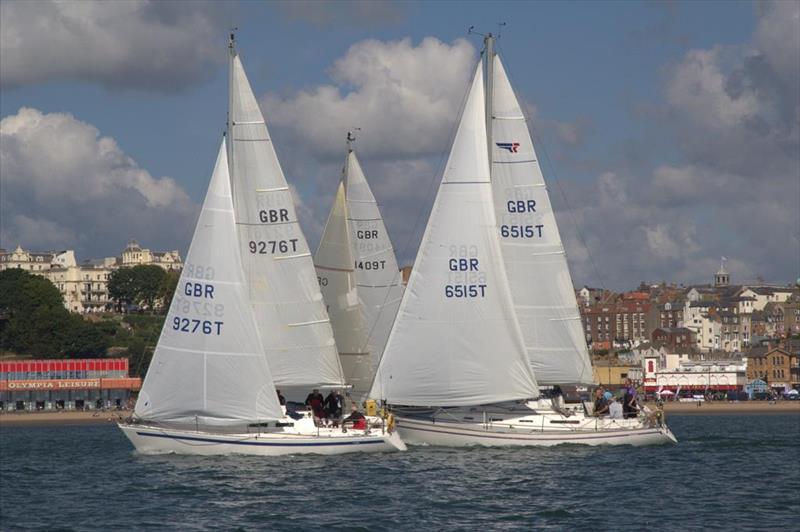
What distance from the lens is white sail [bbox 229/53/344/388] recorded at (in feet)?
134

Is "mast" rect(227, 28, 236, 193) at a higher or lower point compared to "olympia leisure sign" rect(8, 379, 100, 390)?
higher

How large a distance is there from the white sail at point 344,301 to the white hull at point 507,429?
543 cm

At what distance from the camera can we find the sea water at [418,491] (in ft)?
93.6

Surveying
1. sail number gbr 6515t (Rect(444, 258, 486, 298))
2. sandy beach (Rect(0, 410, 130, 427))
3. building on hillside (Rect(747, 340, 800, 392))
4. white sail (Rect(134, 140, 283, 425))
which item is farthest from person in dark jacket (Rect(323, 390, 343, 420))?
building on hillside (Rect(747, 340, 800, 392))

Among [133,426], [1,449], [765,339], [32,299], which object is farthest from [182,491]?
[765,339]

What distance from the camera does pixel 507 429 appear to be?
4141cm

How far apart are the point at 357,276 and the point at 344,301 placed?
5.98ft

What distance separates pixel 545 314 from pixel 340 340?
7.32 metres

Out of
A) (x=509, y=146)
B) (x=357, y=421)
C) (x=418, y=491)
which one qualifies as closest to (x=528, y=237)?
(x=509, y=146)

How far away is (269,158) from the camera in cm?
4125

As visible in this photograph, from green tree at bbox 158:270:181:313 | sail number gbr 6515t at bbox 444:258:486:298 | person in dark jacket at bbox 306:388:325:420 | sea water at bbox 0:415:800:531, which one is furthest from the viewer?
green tree at bbox 158:270:181:313

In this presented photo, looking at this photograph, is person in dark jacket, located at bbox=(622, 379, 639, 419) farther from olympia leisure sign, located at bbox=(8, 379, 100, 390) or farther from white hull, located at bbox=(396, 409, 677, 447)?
olympia leisure sign, located at bbox=(8, 379, 100, 390)

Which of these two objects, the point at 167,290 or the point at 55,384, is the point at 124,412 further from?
the point at 167,290

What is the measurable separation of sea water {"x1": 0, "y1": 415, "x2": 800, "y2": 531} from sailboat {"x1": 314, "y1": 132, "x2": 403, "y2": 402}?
7.26 meters
